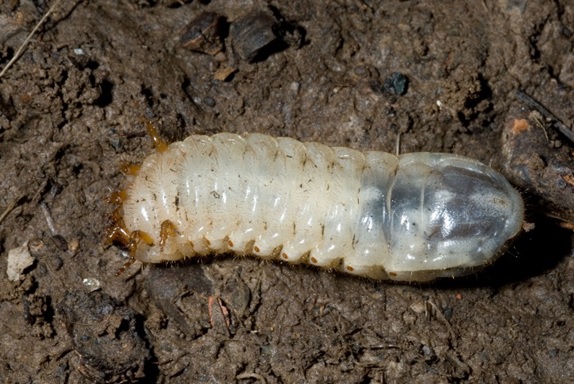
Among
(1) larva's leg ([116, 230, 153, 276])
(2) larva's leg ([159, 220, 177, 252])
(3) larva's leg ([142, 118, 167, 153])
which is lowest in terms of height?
(1) larva's leg ([116, 230, 153, 276])

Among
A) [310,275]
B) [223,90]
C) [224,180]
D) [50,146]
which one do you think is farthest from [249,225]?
[50,146]

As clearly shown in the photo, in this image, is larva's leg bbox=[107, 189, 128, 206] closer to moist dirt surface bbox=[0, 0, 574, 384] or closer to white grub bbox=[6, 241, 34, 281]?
moist dirt surface bbox=[0, 0, 574, 384]

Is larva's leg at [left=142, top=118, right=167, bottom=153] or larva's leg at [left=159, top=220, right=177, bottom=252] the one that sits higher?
larva's leg at [left=142, top=118, right=167, bottom=153]

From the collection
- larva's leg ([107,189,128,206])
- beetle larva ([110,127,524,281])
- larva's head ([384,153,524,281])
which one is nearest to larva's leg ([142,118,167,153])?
beetle larva ([110,127,524,281])

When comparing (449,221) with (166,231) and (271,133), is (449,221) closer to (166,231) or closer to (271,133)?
(271,133)

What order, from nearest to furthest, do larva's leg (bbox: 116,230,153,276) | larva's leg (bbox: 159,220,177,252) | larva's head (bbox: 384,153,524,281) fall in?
larva's head (bbox: 384,153,524,281) → larva's leg (bbox: 159,220,177,252) → larva's leg (bbox: 116,230,153,276)

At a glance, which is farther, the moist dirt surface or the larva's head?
the moist dirt surface

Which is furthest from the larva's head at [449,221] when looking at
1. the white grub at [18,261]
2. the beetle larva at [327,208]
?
the white grub at [18,261]

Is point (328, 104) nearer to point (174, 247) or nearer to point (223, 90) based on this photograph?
point (223, 90)

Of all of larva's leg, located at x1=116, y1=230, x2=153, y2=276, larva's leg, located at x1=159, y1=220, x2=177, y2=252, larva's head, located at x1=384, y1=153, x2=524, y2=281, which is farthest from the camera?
larva's leg, located at x1=116, y1=230, x2=153, y2=276
